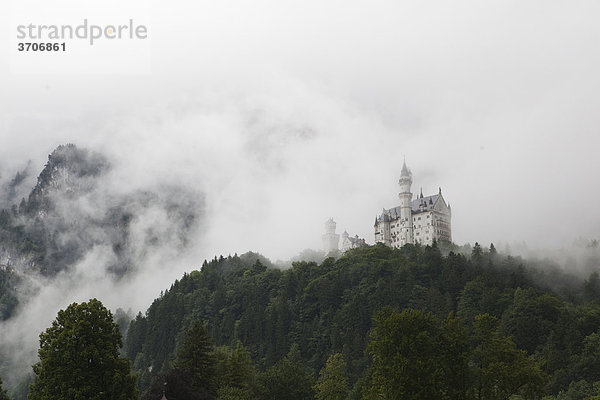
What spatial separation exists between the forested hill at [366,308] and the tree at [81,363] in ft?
138

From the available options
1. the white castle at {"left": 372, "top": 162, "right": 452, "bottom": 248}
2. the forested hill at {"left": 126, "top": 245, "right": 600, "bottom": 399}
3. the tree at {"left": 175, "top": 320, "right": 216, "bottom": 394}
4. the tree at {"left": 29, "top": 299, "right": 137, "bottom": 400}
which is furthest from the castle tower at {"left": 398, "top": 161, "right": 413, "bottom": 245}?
the tree at {"left": 29, "top": 299, "right": 137, "bottom": 400}

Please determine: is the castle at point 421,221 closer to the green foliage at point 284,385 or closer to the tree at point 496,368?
the green foliage at point 284,385

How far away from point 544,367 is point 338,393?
37.0 m

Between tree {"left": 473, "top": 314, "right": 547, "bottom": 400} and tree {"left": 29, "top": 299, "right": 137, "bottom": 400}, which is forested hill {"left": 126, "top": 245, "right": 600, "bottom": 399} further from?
tree {"left": 29, "top": 299, "right": 137, "bottom": 400}

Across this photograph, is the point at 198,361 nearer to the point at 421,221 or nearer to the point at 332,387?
the point at 332,387

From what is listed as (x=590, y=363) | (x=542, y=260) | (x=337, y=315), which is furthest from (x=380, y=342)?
(x=542, y=260)

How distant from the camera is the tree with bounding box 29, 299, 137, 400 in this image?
47.8 m

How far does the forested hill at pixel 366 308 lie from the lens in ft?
359

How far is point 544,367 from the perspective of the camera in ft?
334

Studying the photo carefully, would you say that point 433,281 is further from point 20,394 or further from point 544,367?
point 20,394

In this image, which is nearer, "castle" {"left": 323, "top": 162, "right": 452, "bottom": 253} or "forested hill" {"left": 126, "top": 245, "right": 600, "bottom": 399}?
"forested hill" {"left": 126, "top": 245, "right": 600, "bottom": 399}

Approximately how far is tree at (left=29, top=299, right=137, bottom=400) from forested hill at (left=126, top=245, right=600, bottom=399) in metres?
42.2

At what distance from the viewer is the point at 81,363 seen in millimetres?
48531

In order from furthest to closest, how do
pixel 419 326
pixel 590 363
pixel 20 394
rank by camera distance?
pixel 20 394
pixel 590 363
pixel 419 326
